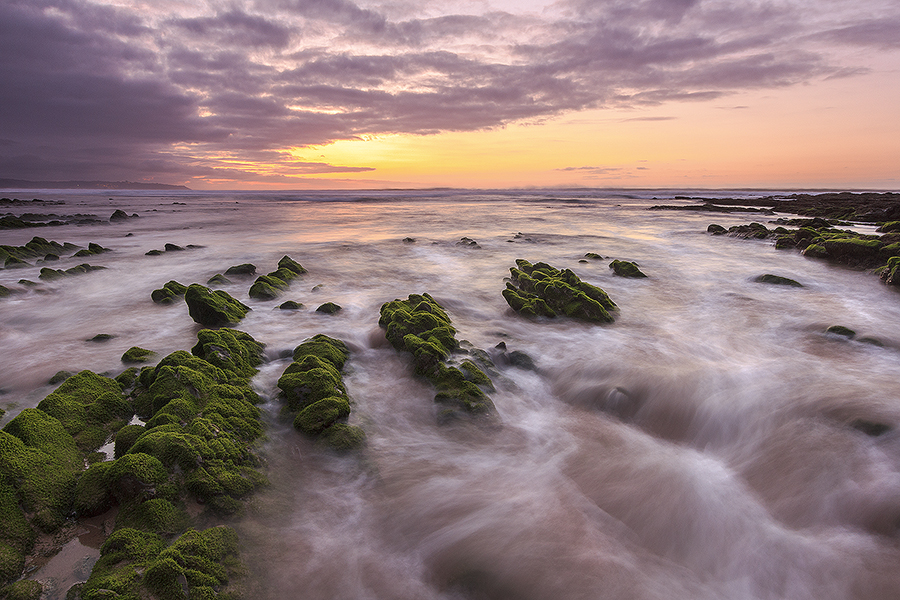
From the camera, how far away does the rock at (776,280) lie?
35.4ft

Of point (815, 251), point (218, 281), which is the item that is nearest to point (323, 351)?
point (218, 281)

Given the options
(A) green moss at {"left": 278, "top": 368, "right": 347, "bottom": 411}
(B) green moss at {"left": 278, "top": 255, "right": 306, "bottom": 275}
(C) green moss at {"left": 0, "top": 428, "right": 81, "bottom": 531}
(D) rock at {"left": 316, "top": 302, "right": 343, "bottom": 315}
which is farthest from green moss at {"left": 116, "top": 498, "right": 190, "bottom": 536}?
(B) green moss at {"left": 278, "top": 255, "right": 306, "bottom": 275}

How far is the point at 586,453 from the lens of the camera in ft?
14.5

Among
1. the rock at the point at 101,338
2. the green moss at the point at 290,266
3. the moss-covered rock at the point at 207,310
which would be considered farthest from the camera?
the green moss at the point at 290,266

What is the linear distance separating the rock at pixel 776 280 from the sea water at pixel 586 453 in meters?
0.94

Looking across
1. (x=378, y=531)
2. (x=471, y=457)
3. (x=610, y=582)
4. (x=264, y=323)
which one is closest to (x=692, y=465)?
(x=610, y=582)

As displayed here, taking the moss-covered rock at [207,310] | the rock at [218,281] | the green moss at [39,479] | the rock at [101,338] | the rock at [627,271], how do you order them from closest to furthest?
the green moss at [39,479] → the rock at [101,338] → the moss-covered rock at [207,310] → the rock at [218,281] → the rock at [627,271]

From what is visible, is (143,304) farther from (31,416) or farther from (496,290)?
(496,290)

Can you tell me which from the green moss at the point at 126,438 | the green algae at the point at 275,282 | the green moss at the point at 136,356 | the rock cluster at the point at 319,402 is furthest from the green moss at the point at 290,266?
the green moss at the point at 126,438

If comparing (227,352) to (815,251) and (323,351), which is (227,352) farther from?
(815,251)

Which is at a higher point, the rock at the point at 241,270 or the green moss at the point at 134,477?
the green moss at the point at 134,477

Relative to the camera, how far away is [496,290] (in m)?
11.0

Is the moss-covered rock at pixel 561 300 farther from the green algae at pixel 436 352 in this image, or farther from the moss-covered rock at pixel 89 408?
the moss-covered rock at pixel 89 408

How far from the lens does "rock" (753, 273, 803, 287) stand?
10.8 meters
